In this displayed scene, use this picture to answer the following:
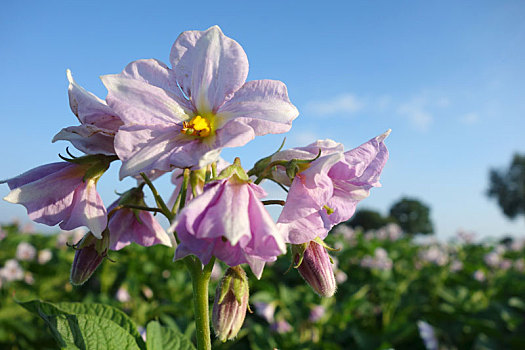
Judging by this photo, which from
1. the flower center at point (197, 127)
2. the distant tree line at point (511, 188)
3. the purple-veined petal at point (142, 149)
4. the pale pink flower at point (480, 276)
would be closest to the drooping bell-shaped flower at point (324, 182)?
the flower center at point (197, 127)

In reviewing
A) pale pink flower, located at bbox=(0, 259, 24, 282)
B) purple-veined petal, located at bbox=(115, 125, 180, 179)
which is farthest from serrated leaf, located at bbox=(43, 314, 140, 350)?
pale pink flower, located at bbox=(0, 259, 24, 282)

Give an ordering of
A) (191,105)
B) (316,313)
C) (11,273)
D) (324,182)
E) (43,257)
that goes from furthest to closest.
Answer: (43,257)
(11,273)
(316,313)
(191,105)
(324,182)

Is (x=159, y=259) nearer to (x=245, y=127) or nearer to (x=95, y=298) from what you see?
(x=95, y=298)

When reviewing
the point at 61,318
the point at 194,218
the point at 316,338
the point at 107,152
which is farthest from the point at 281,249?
the point at 316,338

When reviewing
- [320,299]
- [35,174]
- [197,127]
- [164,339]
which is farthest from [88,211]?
[320,299]

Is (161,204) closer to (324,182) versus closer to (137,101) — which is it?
(137,101)

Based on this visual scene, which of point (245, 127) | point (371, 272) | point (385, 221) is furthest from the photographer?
point (385, 221)

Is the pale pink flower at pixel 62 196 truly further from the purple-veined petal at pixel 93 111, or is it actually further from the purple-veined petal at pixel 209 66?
the purple-veined petal at pixel 209 66

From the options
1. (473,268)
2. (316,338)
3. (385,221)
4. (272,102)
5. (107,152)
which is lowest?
(316,338)
